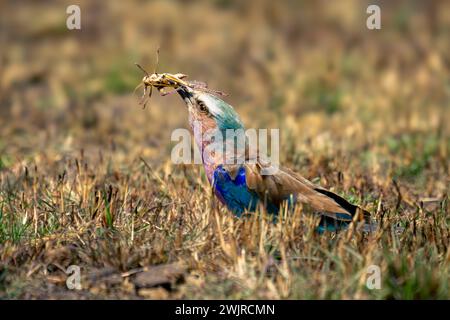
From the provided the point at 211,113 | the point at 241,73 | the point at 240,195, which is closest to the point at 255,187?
the point at 240,195

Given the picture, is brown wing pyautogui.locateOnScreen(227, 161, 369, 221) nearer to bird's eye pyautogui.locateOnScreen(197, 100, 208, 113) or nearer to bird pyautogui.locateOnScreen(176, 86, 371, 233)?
bird pyautogui.locateOnScreen(176, 86, 371, 233)

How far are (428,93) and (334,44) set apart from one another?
181 centimetres

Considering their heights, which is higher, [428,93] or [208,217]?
[428,93]

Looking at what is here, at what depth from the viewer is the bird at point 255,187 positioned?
191 inches

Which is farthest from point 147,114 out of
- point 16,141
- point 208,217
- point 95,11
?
point 208,217

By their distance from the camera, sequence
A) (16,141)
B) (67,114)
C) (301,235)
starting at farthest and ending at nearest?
(67,114) → (16,141) → (301,235)

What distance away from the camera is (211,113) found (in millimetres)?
5043

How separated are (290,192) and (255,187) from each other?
0.62 feet

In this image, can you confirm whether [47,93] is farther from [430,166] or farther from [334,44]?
[430,166]

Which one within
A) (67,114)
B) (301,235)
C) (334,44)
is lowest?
(301,235)

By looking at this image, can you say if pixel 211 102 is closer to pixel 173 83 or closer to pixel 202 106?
pixel 202 106

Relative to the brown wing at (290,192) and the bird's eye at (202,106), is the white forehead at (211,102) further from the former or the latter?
the brown wing at (290,192)

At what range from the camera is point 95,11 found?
1314 centimetres

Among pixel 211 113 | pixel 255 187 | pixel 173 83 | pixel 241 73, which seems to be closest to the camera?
pixel 255 187
